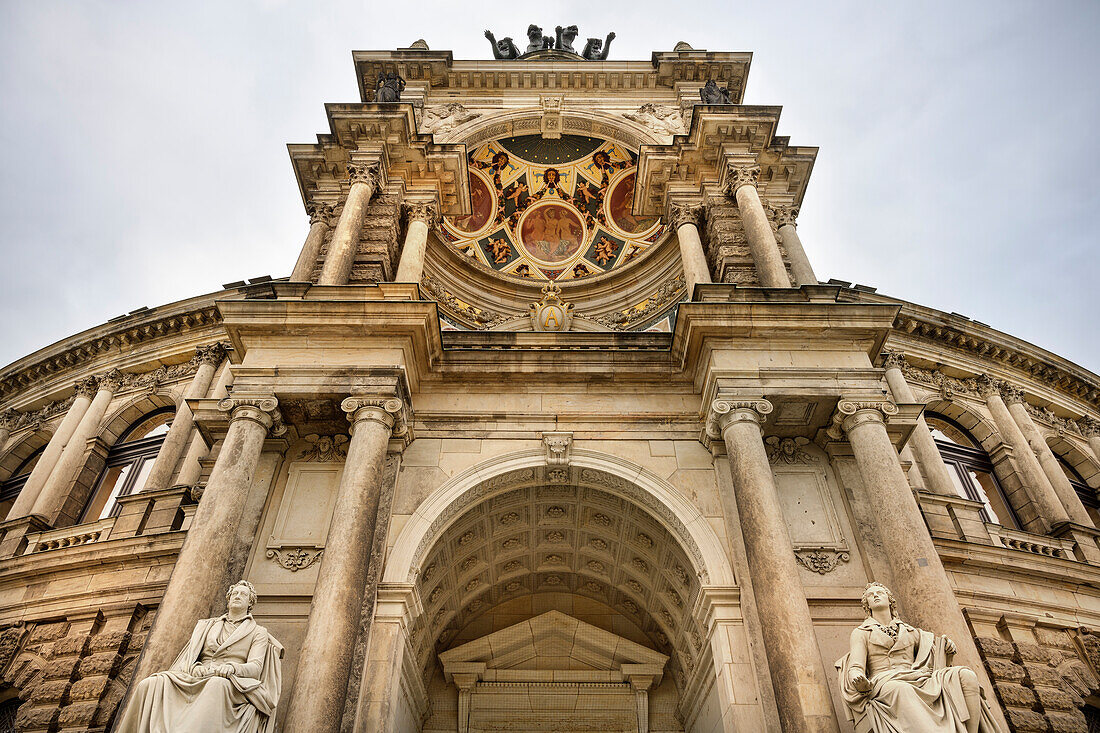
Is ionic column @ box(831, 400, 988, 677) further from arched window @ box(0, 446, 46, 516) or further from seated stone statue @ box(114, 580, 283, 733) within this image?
arched window @ box(0, 446, 46, 516)

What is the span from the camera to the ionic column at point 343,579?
8617mm

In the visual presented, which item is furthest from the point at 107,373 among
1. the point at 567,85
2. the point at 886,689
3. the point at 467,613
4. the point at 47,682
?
the point at 886,689

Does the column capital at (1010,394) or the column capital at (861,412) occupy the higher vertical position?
the column capital at (1010,394)

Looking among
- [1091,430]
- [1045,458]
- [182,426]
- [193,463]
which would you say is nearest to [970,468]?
[1045,458]

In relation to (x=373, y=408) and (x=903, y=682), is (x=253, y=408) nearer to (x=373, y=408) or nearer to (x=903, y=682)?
(x=373, y=408)

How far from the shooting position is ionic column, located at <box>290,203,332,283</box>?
14.8m

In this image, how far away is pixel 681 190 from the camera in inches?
687

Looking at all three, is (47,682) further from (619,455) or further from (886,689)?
(886,689)

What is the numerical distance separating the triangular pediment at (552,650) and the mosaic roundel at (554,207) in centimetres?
1033

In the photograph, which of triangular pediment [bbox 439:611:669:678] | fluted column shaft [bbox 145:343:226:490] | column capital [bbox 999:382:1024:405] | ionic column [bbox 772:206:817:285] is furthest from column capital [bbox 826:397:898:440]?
fluted column shaft [bbox 145:343:226:490]

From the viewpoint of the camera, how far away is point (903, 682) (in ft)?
25.5

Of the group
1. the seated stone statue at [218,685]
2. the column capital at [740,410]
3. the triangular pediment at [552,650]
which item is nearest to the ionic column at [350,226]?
the seated stone statue at [218,685]

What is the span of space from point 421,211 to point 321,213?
2.35 metres

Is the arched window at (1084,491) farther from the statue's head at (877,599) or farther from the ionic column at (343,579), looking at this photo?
the ionic column at (343,579)
